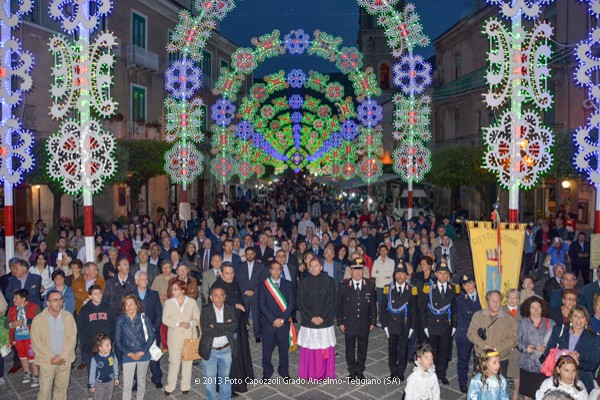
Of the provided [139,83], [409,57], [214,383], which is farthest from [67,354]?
[139,83]

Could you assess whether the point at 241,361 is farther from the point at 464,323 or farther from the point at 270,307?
the point at 464,323

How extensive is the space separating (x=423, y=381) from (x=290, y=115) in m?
43.4

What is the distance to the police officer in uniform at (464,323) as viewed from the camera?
7684mm

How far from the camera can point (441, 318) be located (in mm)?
7965

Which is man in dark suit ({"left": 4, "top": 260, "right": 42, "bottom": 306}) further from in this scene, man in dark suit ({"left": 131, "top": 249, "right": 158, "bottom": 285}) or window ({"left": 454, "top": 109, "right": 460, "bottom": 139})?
window ({"left": 454, "top": 109, "right": 460, "bottom": 139})

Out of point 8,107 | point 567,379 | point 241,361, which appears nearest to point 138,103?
point 8,107

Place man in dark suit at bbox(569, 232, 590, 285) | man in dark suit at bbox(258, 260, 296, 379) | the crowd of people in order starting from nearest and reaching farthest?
the crowd of people
man in dark suit at bbox(258, 260, 296, 379)
man in dark suit at bbox(569, 232, 590, 285)

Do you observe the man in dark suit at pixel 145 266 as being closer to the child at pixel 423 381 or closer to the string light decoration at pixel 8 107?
Answer: the string light decoration at pixel 8 107

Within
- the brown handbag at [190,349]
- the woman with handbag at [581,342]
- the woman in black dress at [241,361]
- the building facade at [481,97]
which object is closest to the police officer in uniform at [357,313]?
the woman in black dress at [241,361]

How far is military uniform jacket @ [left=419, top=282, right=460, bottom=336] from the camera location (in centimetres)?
796

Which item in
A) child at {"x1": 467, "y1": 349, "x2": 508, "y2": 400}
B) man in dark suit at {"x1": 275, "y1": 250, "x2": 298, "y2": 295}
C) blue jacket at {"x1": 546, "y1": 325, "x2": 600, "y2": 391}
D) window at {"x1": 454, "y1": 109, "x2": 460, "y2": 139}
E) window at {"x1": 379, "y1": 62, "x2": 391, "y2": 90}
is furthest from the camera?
window at {"x1": 379, "y1": 62, "x2": 391, "y2": 90}

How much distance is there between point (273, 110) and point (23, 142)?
28376 millimetres

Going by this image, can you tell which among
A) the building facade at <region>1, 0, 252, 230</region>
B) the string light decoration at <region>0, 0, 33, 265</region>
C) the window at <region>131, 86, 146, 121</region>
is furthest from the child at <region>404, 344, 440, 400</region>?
the window at <region>131, 86, 146, 121</region>

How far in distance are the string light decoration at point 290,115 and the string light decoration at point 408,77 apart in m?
7.40
